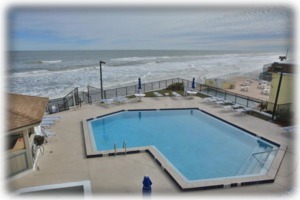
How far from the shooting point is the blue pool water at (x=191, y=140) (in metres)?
7.80

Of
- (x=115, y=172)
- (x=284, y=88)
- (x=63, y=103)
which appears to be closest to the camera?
(x=115, y=172)

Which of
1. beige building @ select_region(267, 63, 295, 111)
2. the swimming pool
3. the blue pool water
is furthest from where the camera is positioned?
beige building @ select_region(267, 63, 295, 111)

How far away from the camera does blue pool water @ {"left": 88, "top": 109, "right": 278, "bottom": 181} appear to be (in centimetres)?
780

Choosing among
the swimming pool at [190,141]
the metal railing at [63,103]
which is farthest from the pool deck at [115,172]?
the metal railing at [63,103]

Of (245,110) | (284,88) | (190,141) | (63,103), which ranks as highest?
(284,88)

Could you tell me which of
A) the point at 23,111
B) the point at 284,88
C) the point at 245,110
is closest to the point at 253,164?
the point at 245,110

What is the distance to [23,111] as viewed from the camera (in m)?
7.06

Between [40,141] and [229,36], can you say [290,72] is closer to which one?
[229,36]

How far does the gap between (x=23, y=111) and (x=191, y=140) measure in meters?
6.81

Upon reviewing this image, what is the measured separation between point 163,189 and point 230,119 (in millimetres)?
7096

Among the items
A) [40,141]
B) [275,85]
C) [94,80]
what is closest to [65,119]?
[40,141]

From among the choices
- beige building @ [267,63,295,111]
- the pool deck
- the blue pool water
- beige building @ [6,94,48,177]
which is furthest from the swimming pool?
beige building @ [267,63,295,111]

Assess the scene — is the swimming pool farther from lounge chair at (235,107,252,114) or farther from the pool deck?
lounge chair at (235,107,252,114)

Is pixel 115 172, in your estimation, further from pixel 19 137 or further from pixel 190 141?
pixel 190 141
